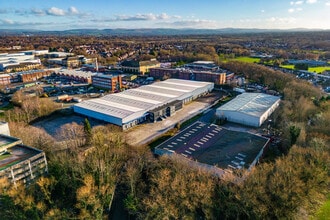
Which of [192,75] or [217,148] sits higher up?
[192,75]

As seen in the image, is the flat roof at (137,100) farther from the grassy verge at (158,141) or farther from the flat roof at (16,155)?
the flat roof at (16,155)

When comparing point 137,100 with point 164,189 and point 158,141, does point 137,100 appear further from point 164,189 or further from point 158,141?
point 164,189

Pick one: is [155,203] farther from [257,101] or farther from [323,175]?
[257,101]

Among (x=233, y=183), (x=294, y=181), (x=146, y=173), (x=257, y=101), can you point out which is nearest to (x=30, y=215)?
(x=146, y=173)

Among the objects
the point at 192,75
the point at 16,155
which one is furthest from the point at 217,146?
the point at 192,75

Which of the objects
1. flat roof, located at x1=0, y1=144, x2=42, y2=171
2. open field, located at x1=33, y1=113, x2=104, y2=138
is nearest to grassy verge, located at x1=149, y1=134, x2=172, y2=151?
open field, located at x1=33, y1=113, x2=104, y2=138

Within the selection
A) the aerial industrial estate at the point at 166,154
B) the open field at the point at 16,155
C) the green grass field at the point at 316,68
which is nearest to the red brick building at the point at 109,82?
the aerial industrial estate at the point at 166,154
